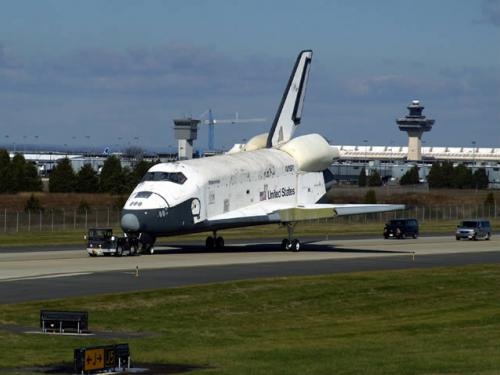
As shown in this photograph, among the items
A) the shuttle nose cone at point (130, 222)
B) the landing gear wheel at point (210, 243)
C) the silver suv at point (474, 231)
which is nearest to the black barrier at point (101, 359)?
the shuttle nose cone at point (130, 222)

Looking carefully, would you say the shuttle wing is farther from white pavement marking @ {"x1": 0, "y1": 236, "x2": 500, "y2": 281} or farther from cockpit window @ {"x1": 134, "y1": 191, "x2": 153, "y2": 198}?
cockpit window @ {"x1": 134, "y1": 191, "x2": 153, "y2": 198}

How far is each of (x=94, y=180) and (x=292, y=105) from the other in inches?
3133

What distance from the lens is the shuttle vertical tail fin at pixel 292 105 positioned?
75.1 meters

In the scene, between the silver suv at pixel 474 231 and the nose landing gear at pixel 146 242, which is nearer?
the nose landing gear at pixel 146 242

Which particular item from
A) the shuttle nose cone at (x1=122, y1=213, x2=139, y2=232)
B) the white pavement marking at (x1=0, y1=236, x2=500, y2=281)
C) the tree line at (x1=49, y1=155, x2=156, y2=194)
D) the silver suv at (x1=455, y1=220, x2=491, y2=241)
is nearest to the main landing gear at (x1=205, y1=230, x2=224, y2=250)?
the white pavement marking at (x1=0, y1=236, x2=500, y2=281)

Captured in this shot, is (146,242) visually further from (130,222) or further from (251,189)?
(251,189)

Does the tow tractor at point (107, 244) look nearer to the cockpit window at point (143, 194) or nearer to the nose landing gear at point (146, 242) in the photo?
the nose landing gear at point (146, 242)

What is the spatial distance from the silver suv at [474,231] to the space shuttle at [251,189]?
16.3m

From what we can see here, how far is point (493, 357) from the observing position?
93.4 feet

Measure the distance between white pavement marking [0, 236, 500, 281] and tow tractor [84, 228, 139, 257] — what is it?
66 centimetres

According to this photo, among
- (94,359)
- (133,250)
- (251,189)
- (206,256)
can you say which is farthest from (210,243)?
(94,359)

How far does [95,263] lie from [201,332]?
73.0ft

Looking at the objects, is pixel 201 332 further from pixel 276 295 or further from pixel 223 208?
pixel 223 208

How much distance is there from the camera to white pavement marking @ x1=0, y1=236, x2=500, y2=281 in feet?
170
